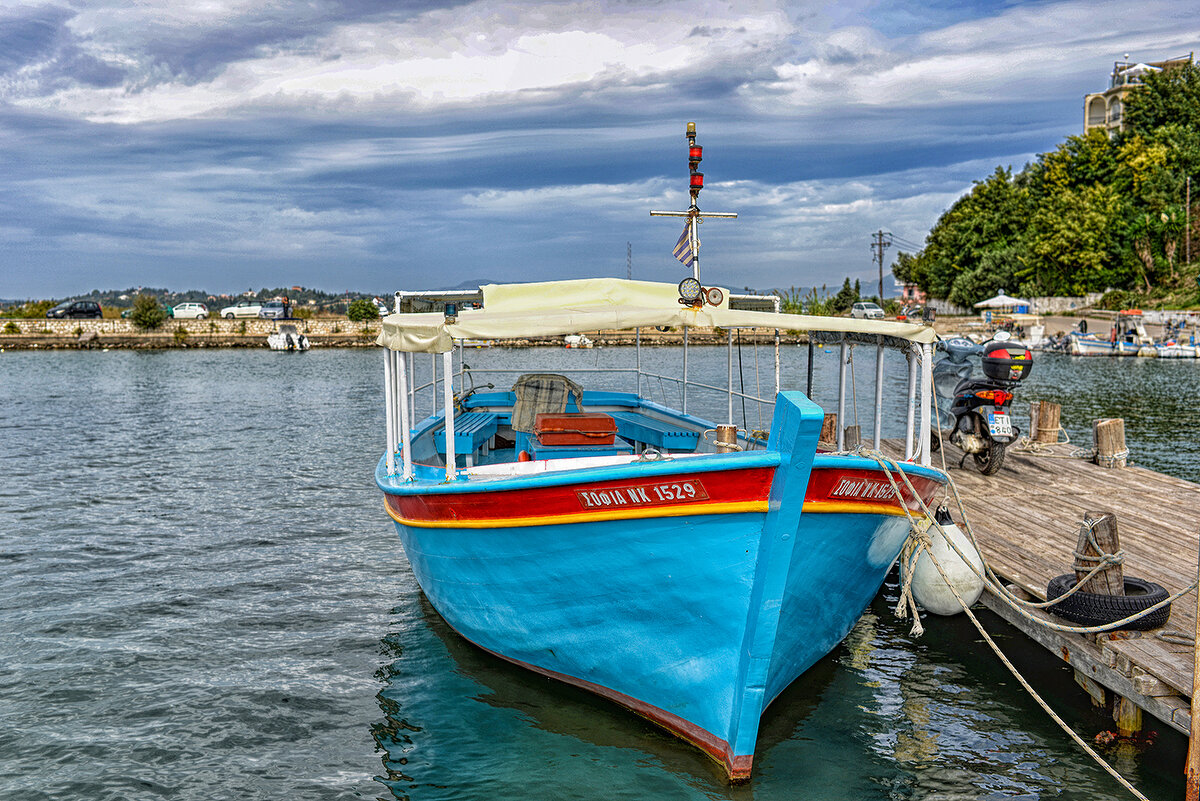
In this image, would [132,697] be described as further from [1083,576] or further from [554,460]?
[1083,576]

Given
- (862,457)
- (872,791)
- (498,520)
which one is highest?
(862,457)

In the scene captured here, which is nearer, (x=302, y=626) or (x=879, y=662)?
(x=879, y=662)

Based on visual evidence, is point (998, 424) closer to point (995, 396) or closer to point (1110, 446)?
point (995, 396)

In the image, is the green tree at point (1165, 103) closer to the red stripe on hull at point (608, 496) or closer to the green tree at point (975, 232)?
the green tree at point (975, 232)

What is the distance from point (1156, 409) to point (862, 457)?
3061cm

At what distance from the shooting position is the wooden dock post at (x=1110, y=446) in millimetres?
13852

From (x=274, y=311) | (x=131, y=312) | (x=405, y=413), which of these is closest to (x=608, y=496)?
(x=405, y=413)

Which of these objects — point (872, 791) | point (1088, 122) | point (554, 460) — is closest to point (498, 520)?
point (554, 460)

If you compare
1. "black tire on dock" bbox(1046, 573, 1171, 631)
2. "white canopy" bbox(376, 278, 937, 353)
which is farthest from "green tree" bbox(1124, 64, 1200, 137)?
"white canopy" bbox(376, 278, 937, 353)

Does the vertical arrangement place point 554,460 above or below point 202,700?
above

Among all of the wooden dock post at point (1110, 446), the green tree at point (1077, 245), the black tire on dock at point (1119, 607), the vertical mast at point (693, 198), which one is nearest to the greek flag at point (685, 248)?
the vertical mast at point (693, 198)

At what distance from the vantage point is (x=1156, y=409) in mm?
30844

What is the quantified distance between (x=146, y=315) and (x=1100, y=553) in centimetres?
8810

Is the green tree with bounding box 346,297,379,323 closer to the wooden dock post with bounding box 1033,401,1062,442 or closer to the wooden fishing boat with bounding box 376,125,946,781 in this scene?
the wooden dock post with bounding box 1033,401,1062,442
